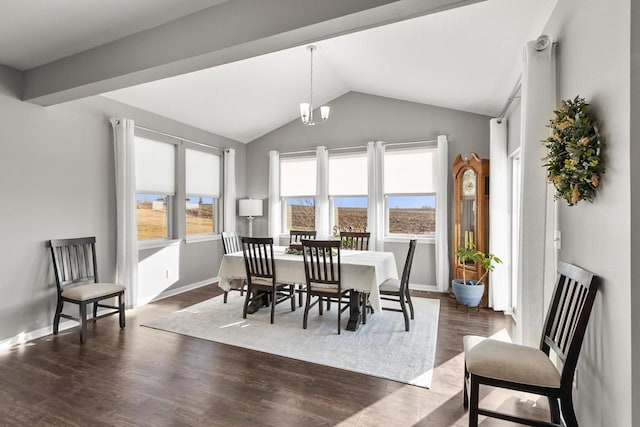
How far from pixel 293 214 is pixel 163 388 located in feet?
13.3

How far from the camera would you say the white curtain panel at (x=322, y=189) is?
567 cm

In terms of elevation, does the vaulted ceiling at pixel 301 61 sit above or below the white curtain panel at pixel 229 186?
above

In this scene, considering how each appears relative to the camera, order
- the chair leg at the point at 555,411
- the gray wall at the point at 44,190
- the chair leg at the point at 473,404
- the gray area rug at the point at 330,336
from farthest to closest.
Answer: the gray wall at the point at 44,190, the gray area rug at the point at 330,336, the chair leg at the point at 555,411, the chair leg at the point at 473,404

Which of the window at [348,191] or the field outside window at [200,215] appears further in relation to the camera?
the window at [348,191]

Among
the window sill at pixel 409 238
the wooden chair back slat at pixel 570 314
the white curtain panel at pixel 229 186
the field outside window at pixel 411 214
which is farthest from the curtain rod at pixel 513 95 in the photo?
Answer: the white curtain panel at pixel 229 186

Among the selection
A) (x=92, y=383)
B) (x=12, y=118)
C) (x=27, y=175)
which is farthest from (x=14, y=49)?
(x=92, y=383)

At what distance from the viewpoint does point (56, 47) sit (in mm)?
2826

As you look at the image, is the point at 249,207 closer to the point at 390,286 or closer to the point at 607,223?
the point at 390,286

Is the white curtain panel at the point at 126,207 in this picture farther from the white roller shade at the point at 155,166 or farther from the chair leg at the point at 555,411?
the chair leg at the point at 555,411

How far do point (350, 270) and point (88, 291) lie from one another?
8.84ft

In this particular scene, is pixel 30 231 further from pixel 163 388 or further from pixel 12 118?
pixel 163 388

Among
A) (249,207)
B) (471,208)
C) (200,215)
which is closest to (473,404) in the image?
(471,208)

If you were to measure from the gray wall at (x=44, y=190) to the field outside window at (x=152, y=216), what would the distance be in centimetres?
49

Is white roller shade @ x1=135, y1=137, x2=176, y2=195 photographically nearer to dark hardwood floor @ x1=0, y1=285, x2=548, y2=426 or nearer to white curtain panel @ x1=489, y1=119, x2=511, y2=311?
dark hardwood floor @ x1=0, y1=285, x2=548, y2=426
